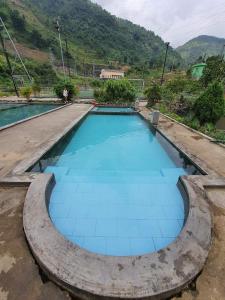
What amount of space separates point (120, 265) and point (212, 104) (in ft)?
29.8

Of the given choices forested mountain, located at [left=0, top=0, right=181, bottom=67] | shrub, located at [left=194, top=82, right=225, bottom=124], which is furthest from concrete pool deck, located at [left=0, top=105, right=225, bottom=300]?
forested mountain, located at [left=0, top=0, right=181, bottom=67]

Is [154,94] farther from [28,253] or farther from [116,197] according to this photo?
[28,253]

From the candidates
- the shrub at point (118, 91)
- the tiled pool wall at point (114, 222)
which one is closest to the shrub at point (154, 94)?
the shrub at point (118, 91)

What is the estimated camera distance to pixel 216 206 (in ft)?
9.84

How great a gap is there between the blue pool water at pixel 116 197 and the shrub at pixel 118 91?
34.8ft

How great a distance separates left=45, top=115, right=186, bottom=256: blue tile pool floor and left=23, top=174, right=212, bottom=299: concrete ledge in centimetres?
52

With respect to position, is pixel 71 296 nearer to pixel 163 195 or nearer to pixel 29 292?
pixel 29 292

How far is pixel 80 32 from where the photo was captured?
76.5 meters

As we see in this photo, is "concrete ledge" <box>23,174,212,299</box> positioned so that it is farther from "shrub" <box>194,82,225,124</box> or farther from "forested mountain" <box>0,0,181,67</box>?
"forested mountain" <box>0,0,181,67</box>

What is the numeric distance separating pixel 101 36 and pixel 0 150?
3610 inches

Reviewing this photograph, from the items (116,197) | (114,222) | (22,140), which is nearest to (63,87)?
(22,140)

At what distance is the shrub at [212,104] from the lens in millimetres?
8844

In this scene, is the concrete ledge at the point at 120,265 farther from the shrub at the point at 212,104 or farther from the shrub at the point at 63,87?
the shrub at the point at 63,87

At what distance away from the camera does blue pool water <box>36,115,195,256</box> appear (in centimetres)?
276
